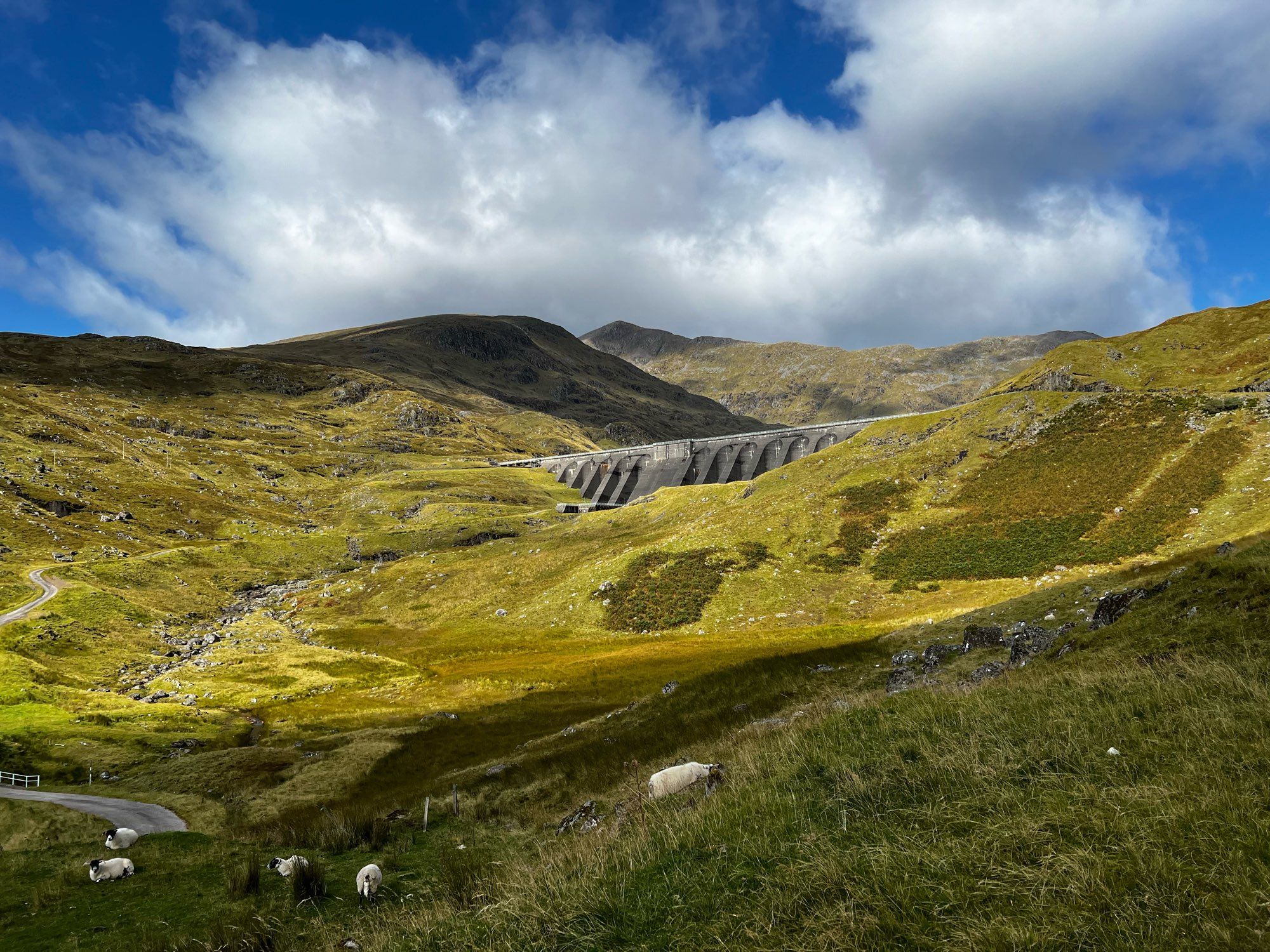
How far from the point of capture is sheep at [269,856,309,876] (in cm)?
1448

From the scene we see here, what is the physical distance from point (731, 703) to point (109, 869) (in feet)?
80.6

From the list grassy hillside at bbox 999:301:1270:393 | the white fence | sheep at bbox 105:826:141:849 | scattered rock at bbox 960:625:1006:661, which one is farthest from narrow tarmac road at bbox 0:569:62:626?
grassy hillside at bbox 999:301:1270:393

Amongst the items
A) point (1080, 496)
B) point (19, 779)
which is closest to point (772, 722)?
point (19, 779)

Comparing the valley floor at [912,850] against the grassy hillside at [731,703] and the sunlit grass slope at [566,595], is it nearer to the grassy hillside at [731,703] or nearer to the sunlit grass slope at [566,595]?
the grassy hillside at [731,703]

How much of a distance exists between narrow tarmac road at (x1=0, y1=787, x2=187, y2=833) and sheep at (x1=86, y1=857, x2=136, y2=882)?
1018 cm

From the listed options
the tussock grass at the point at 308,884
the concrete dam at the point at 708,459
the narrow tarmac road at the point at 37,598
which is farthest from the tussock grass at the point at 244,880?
the concrete dam at the point at 708,459

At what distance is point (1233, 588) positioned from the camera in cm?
1647

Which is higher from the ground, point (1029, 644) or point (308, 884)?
point (1029, 644)

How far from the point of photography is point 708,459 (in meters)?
163

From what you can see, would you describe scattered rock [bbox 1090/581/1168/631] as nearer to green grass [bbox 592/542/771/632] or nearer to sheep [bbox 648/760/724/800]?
sheep [bbox 648/760/724/800]

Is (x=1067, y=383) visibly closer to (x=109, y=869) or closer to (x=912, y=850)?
(x=912, y=850)

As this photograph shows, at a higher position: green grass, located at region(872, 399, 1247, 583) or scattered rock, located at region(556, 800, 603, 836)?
green grass, located at region(872, 399, 1247, 583)

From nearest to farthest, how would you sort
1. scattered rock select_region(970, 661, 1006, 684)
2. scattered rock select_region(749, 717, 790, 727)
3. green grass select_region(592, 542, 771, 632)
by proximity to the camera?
1. scattered rock select_region(749, 717, 790, 727)
2. scattered rock select_region(970, 661, 1006, 684)
3. green grass select_region(592, 542, 771, 632)

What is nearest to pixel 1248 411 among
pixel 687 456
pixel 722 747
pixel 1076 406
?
pixel 1076 406
